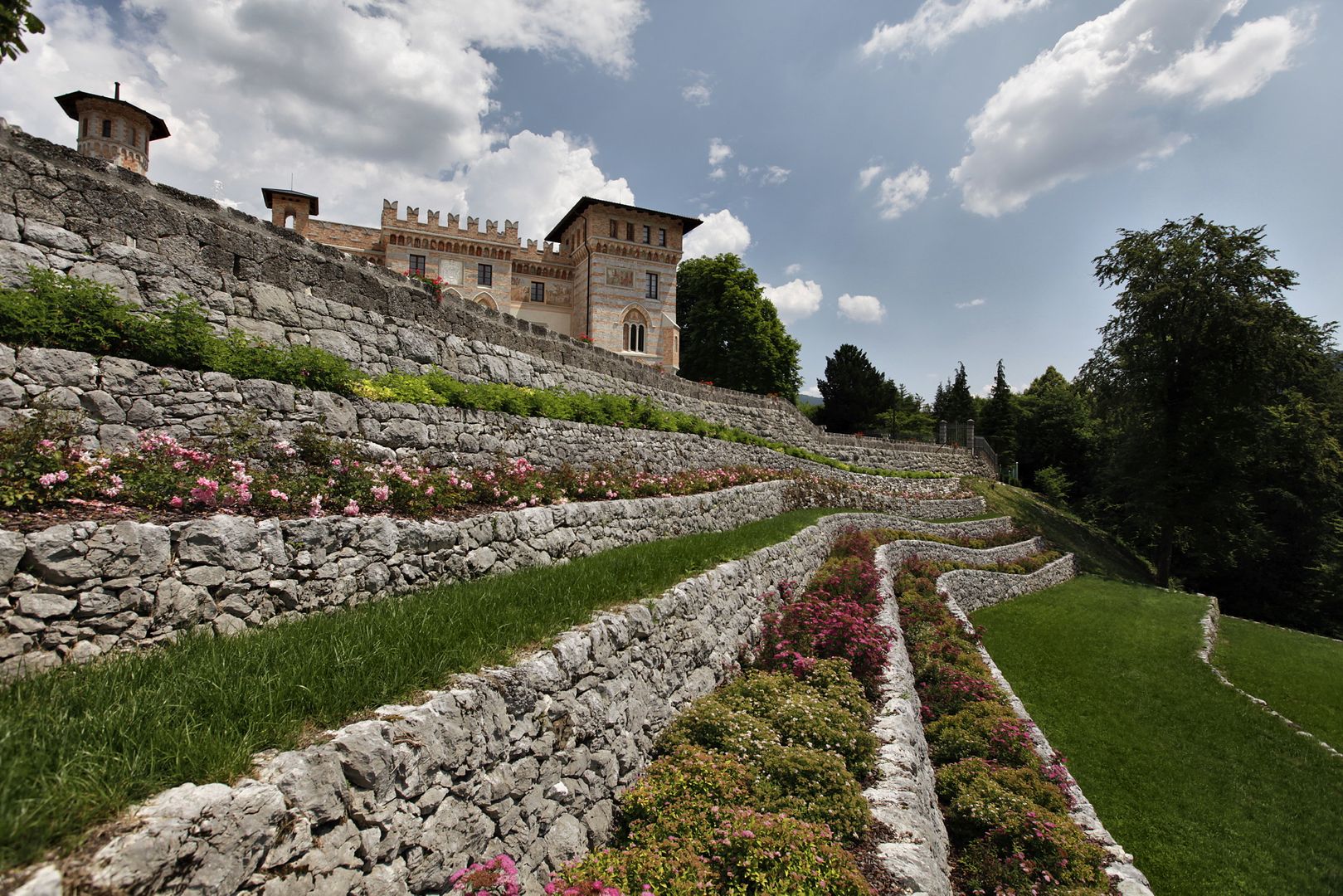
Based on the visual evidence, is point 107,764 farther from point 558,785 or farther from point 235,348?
point 235,348

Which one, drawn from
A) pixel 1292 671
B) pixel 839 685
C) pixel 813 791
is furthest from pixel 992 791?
pixel 1292 671

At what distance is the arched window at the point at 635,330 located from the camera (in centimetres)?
3681

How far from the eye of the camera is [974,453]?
43906 millimetres

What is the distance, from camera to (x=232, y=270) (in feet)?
27.0

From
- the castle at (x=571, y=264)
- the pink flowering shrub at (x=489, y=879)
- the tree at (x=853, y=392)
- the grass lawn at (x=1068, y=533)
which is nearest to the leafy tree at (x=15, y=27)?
the pink flowering shrub at (x=489, y=879)

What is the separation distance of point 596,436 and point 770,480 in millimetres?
7600

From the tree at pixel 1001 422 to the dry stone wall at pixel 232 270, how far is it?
52.6 meters

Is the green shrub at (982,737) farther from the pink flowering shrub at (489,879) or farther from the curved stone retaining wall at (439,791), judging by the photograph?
the pink flowering shrub at (489,879)

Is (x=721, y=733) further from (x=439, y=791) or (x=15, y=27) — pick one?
(x=15, y=27)

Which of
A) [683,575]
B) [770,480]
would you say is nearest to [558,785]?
[683,575]

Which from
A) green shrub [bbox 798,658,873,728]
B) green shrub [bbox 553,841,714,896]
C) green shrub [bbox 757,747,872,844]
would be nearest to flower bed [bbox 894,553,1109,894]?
green shrub [bbox 798,658,873,728]

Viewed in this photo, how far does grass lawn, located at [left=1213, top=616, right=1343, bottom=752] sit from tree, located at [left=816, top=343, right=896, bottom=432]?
28.1 meters

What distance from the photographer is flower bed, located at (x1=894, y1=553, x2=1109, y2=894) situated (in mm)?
6195

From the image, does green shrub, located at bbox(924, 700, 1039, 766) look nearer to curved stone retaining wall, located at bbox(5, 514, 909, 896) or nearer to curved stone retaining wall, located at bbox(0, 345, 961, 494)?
curved stone retaining wall, located at bbox(5, 514, 909, 896)
